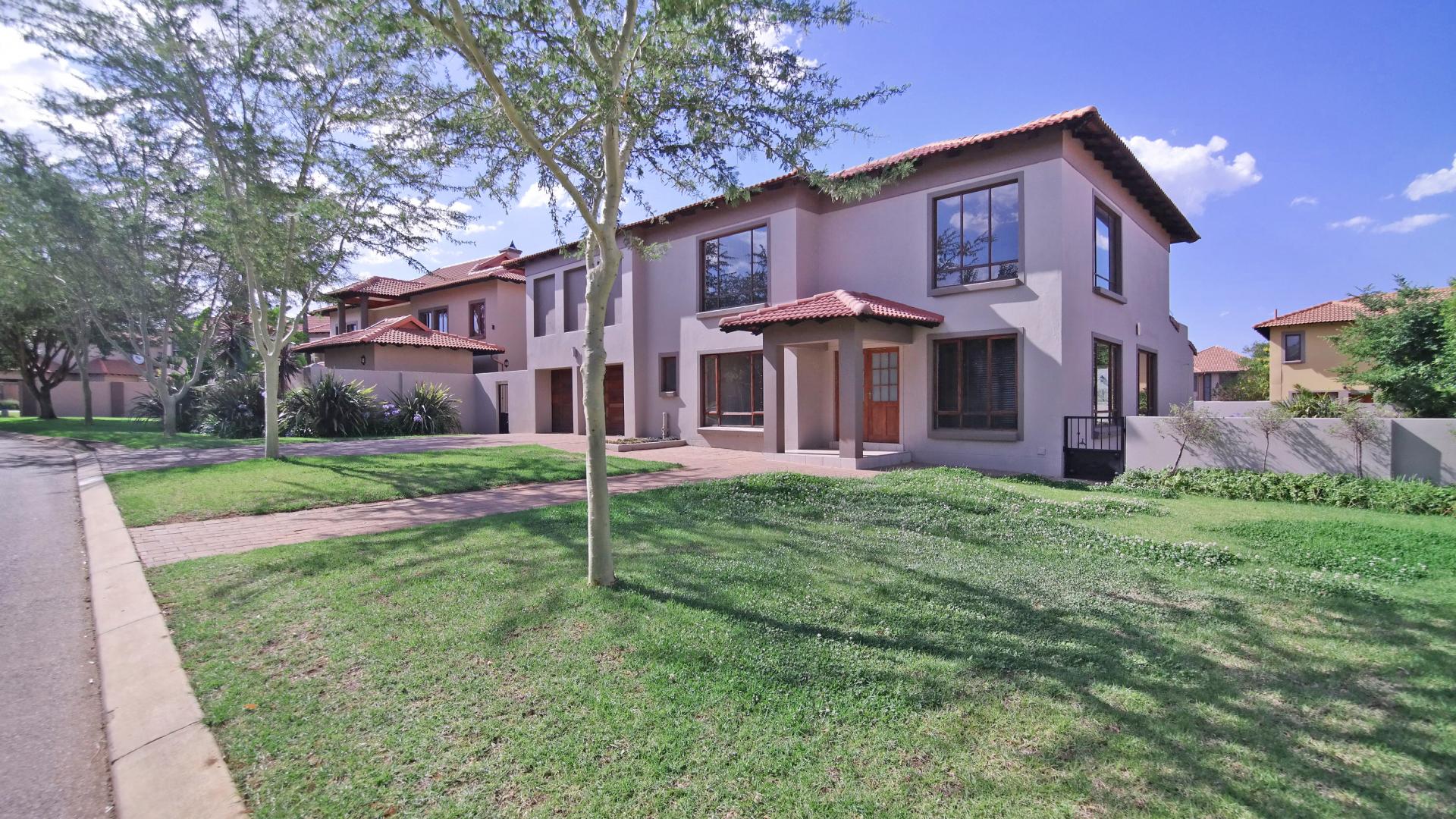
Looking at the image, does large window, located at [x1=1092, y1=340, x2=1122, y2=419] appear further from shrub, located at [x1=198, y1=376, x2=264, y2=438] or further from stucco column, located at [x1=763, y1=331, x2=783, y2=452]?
shrub, located at [x1=198, y1=376, x2=264, y2=438]

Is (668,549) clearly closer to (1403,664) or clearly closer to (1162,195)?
(1403,664)

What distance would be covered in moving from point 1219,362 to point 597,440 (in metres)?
64.1

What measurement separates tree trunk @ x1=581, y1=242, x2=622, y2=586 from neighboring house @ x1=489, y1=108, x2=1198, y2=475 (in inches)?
202

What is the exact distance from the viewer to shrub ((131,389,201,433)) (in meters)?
25.0

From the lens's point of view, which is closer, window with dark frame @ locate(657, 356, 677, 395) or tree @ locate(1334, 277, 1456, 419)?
tree @ locate(1334, 277, 1456, 419)

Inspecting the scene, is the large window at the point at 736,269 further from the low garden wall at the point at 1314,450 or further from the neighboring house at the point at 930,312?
the low garden wall at the point at 1314,450

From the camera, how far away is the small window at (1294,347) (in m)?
29.9

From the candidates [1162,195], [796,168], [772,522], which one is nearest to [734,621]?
[772,522]

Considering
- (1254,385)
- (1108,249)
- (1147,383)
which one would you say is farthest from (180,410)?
(1254,385)

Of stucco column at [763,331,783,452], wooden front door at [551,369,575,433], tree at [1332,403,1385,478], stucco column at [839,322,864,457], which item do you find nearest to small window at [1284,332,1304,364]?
tree at [1332,403,1385,478]

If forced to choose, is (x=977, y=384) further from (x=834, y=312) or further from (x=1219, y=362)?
(x=1219, y=362)

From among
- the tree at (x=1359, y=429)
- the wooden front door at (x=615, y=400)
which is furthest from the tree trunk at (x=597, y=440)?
the wooden front door at (x=615, y=400)

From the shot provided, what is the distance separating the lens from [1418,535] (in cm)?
686

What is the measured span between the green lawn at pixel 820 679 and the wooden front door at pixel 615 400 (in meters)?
14.3
